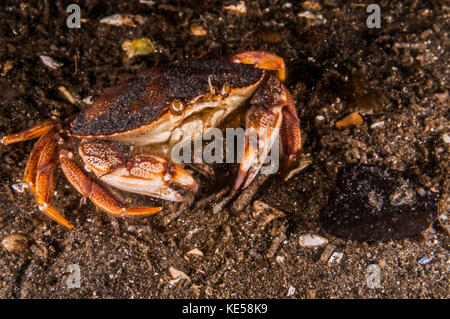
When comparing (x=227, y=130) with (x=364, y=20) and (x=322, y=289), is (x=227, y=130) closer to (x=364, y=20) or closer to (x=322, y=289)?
(x=322, y=289)

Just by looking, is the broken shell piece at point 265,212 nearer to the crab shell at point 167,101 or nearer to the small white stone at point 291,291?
the small white stone at point 291,291

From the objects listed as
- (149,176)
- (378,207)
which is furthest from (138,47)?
(378,207)

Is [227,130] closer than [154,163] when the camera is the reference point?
No

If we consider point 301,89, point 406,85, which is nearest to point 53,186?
point 301,89

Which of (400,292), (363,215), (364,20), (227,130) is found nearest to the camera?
(400,292)

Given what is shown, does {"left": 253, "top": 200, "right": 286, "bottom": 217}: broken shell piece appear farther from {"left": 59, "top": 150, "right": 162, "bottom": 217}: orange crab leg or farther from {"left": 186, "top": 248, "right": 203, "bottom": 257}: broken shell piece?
{"left": 59, "top": 150, "right": 162, "bottom": 217}: orange crab leg

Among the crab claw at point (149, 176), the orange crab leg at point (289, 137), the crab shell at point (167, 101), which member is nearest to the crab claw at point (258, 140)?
the orange crab leg at point (289, 137)
